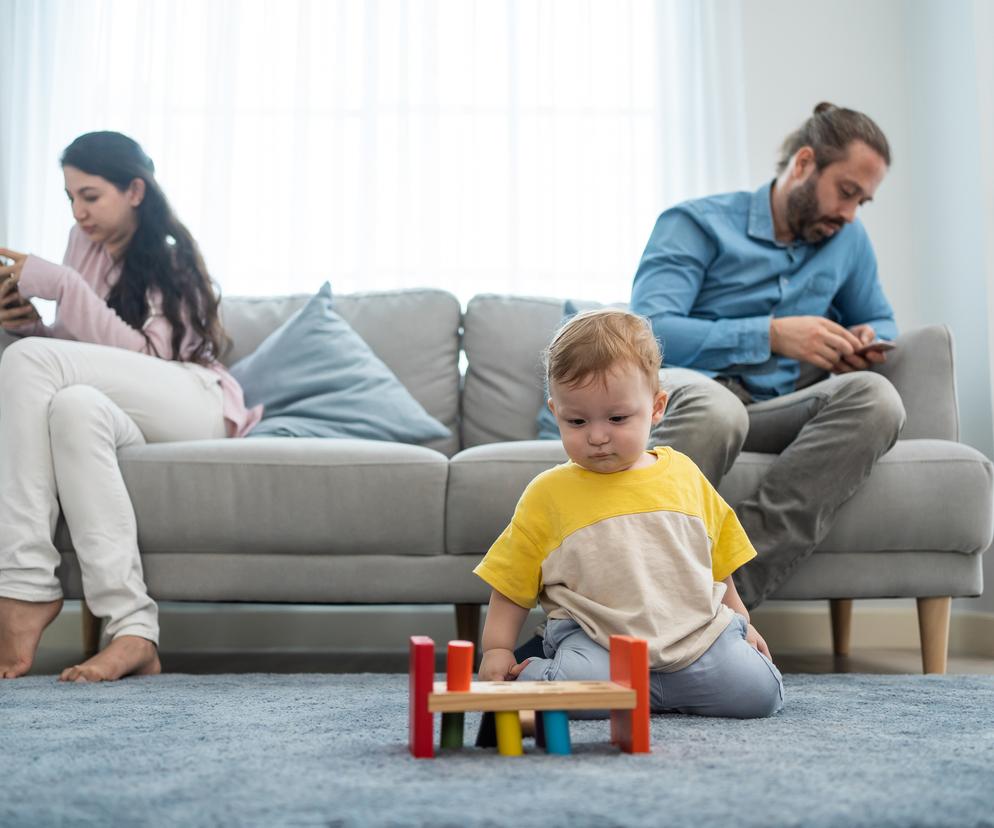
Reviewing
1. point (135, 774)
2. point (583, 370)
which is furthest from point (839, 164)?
point (135, 774)

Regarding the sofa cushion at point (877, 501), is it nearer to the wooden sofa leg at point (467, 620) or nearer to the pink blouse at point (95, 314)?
the wooden sofa leg at point (467, 620)

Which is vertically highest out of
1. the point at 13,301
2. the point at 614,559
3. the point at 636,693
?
the point at 13,301

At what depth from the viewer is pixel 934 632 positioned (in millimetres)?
1932

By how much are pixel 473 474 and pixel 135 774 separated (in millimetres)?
1055

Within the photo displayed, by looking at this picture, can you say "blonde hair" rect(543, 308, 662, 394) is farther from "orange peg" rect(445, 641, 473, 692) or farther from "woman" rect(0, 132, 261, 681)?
"woman" rect(0, 132, 261, 681)

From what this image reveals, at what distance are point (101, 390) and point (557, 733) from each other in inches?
50.1

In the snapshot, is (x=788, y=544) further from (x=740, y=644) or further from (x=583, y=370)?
(x=583, y=370)

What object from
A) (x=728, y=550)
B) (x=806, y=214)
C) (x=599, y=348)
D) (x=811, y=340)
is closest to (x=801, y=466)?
(x=811, y=340)

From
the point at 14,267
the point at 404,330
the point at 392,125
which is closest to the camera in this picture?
the point at 14,267

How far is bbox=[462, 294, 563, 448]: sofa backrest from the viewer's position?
248cm

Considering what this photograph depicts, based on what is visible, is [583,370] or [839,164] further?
[839,164]

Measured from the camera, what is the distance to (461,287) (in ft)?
9.83

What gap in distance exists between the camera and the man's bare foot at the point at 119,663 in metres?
1.63

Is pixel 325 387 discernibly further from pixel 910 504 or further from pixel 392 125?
pixel 910 504
